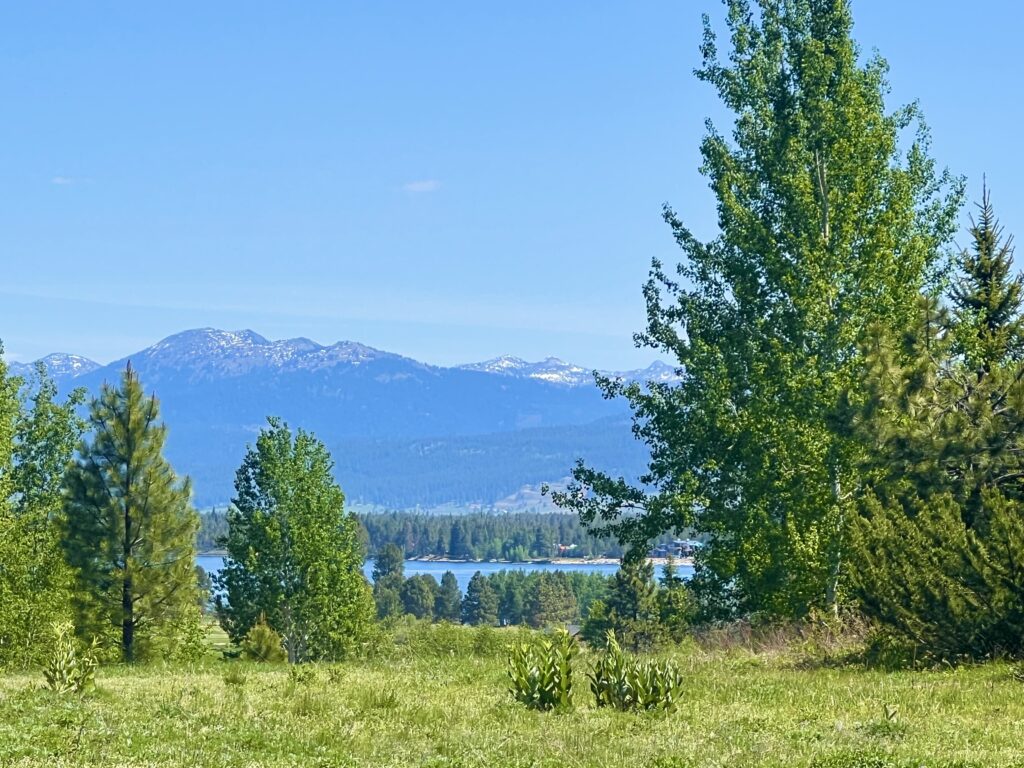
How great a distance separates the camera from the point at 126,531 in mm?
45312

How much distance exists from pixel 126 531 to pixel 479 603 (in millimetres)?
145469

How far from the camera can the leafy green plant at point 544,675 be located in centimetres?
1594

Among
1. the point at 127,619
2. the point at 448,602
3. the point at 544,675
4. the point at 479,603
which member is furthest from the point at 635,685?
the point at 448,602

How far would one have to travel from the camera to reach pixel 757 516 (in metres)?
26.9

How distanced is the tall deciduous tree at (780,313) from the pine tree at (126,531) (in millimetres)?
20950

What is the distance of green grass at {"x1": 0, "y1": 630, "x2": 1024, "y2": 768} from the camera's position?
38.2 feet

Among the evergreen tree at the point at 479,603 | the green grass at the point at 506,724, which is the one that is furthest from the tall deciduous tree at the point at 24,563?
the evergreen tree at the point at 479,603

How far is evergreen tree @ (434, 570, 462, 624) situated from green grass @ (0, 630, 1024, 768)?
560ft

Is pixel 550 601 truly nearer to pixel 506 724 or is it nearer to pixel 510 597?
pixel 510 597

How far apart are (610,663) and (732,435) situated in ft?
40.5

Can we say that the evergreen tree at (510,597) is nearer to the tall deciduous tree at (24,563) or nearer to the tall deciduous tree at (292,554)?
the tall deciduous tree at (292,554)

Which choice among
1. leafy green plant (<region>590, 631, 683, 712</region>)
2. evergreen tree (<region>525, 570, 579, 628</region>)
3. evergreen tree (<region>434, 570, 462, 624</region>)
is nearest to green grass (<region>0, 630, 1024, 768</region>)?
leafy green plant (<region>590, 631, 683, 712</region>)

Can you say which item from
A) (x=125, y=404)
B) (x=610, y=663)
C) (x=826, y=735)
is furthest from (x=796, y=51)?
(x=125, y=404)

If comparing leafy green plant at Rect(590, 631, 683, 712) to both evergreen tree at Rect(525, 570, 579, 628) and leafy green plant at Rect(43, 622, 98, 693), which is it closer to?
leafy green plant at Rect(43, 622, 98, 693)
